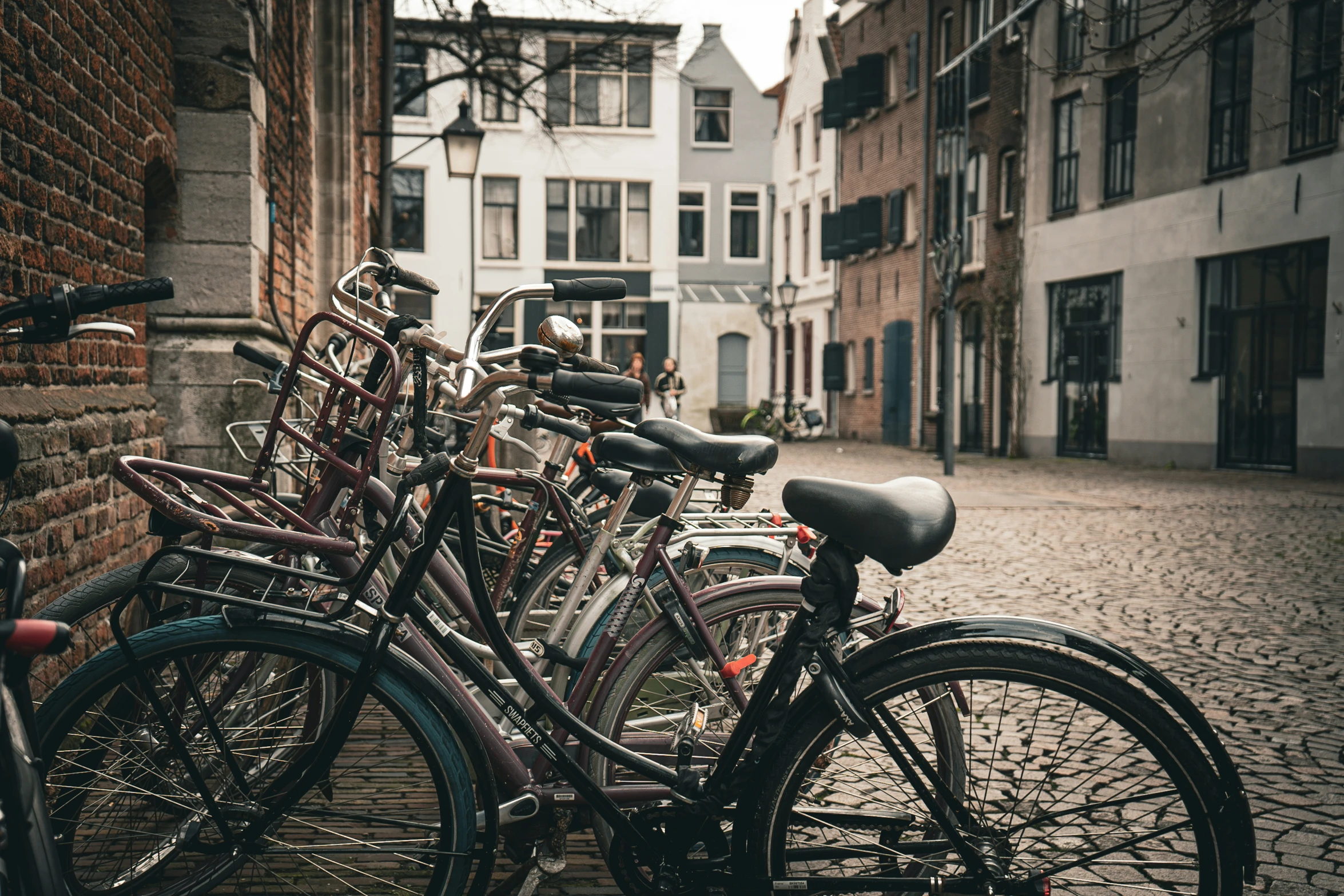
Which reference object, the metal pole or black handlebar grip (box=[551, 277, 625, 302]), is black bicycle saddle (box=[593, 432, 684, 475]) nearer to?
black handlebar grip (box=[551, 277, 625, 302])

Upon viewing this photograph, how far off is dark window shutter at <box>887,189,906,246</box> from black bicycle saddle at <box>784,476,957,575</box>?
2892cm

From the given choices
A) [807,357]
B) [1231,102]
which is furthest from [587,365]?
[807,357]

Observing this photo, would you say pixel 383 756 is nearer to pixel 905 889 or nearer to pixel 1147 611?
pixel 905 889

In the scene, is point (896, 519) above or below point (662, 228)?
below

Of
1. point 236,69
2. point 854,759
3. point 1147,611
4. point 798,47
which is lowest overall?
point 1147,611

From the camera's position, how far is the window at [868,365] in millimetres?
32344

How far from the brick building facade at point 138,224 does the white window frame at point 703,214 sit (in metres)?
32.4

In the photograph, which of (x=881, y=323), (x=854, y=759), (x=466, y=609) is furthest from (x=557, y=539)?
(x=881, y=323)

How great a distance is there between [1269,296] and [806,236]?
21606 millimetres

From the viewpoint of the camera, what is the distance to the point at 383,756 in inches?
100

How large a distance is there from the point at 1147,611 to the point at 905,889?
483 centimetres

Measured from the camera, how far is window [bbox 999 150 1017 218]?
81.2 feet

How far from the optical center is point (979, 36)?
26.5 meters

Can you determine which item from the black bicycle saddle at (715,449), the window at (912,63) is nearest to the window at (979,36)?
the window at (912,63)
